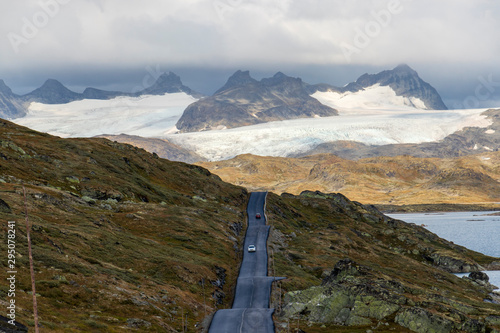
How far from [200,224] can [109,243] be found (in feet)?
106

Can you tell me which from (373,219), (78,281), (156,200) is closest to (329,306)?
(78,281)

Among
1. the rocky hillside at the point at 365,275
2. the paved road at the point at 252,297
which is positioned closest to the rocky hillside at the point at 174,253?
the rocky hillside at the point at 365,275

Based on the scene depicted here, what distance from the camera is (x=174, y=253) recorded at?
251 feet

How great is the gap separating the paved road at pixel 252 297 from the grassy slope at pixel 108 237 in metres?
2.40

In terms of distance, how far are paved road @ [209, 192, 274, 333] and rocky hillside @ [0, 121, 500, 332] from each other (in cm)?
173

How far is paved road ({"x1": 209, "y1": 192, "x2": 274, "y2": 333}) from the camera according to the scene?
51.0 metres

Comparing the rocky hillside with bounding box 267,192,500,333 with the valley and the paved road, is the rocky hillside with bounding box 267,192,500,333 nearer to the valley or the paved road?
the valley

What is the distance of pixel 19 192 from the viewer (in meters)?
75.3

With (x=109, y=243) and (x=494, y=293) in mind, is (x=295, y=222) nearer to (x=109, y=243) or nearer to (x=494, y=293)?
(x=494, y=293)

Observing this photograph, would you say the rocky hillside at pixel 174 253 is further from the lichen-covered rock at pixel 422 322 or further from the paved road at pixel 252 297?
the paved road at pixel 252 297

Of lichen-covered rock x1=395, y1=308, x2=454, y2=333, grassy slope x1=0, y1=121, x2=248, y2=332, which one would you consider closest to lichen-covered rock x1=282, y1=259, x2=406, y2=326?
lichen-covered rock x1=395, y1=308, x2=454, y2=333

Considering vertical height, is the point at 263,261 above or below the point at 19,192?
below

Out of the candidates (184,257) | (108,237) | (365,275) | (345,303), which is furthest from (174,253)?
(345,303)

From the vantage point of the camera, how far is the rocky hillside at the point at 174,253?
49.9 meters
